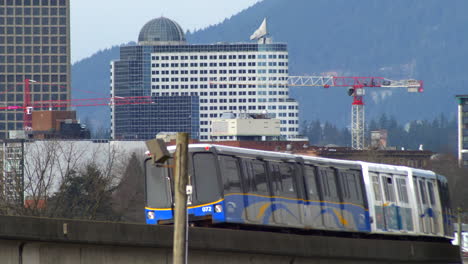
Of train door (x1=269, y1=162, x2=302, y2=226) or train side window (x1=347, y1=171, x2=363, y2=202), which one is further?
train side window (x1=347, y1=171, x2=363, y2=202)

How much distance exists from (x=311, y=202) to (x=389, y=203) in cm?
531

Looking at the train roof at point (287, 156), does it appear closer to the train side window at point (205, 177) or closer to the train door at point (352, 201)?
the train side window at point (205, 177)

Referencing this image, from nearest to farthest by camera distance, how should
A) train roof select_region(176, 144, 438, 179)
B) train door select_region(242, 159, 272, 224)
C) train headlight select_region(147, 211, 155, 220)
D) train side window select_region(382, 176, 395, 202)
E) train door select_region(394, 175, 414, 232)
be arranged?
train roof select_region(176, 144, 438, 179)
train door select_region(242, 159, 272, 224)
train headlight select_region(147, 211, 155, 220)
train side window select_region(382, 176, 395, 202)
train door select_region(394, 175, 414, 232)

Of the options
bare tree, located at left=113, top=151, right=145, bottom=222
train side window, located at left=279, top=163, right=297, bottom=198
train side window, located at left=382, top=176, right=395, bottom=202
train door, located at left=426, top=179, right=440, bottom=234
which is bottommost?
bare tree, located at left=113, top=151, right=145, bottom=222

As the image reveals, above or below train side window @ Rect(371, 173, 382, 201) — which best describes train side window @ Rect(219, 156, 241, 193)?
above

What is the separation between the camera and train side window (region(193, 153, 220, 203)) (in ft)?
121

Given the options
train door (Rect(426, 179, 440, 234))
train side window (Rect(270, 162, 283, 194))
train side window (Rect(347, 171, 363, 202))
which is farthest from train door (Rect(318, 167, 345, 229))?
train door (Rect(426, 179, 440, 234))

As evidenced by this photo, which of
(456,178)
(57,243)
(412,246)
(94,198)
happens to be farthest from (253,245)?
(456,178)

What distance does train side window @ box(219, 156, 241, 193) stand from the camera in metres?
37.1

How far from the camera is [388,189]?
45.8m

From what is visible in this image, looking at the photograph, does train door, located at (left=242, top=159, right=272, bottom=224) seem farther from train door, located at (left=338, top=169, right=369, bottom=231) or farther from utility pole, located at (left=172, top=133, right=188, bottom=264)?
utility pole, located at (left=172, top=133, right=188, bottom=264)

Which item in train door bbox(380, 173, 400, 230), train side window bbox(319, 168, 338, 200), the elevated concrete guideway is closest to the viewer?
the elevated concrete guideway

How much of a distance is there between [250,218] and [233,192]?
0.96m

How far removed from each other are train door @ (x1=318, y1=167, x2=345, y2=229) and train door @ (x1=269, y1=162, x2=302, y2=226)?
1.64 m
